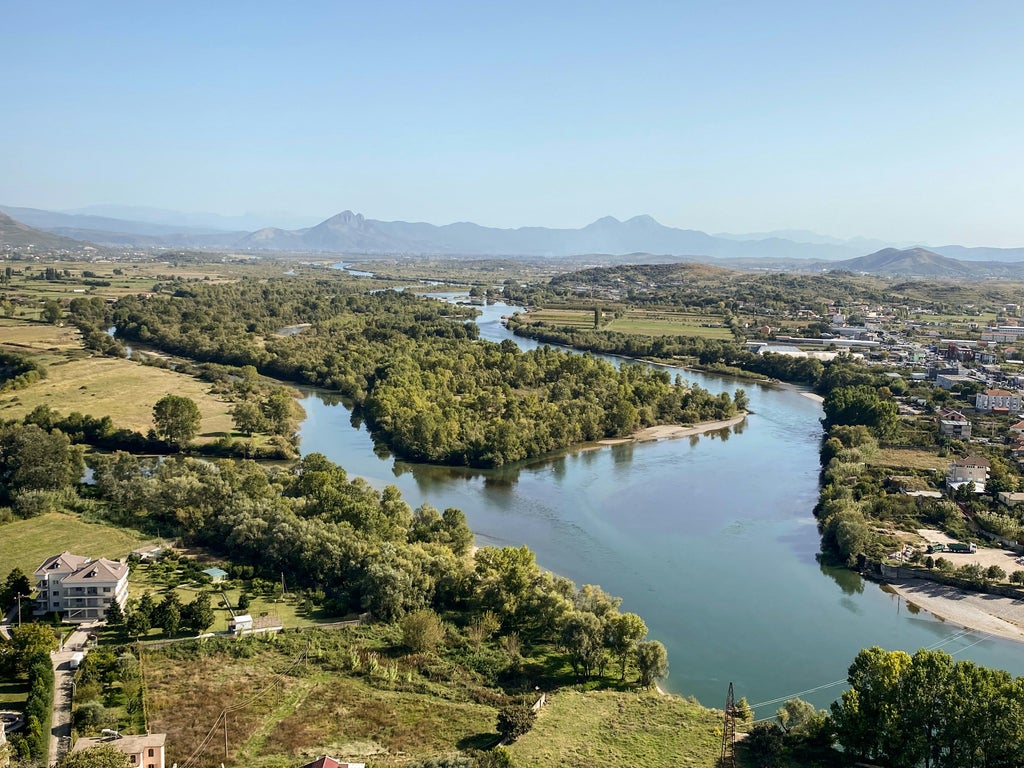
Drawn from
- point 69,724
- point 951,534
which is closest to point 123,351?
point 69,724

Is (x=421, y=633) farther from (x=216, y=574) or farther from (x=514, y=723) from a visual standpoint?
(x=216, y=574)

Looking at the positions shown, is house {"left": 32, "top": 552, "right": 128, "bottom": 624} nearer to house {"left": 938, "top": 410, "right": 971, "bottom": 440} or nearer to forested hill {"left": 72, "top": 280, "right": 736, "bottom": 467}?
forested hill {"left": 72, "top": 280, "right": 736, "bottom": 467}

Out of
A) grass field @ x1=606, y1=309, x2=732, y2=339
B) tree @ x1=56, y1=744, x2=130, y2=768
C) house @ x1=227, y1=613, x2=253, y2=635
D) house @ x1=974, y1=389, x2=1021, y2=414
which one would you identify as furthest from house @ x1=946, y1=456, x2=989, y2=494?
Answer: grass field @ x1=606, y1=309, x2=732, y2=339

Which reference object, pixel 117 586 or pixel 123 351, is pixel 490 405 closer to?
pixel 117 586

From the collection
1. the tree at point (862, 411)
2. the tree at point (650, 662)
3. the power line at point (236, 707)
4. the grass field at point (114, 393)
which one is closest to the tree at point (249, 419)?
the grass field at point (114, 393)

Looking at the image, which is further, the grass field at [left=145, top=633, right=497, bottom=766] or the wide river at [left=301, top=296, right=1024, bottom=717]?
the wide river at [left=301, top=296, right=1024, bottom=717]

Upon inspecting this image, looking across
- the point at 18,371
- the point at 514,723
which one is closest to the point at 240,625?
the point at 514,723
